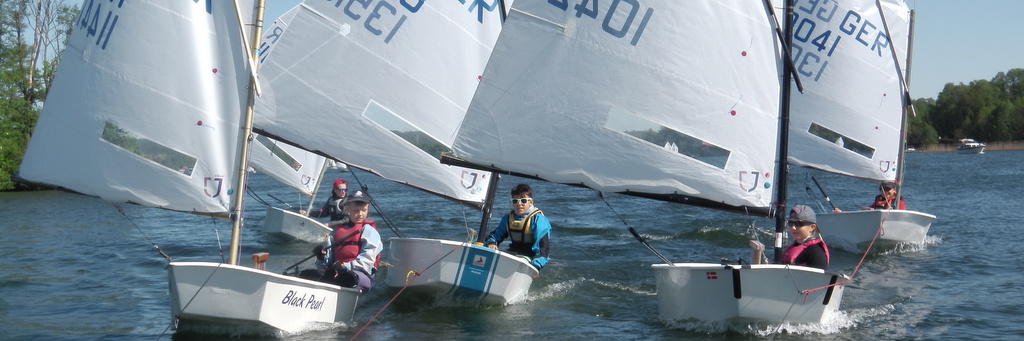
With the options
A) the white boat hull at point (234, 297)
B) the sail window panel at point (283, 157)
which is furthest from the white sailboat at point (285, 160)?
the white boat hull at point (234, 297)

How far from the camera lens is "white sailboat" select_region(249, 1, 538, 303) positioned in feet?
37.5

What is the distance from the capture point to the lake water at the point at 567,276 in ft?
30.4

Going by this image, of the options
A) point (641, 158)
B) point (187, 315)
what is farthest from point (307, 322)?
point (641, 158)

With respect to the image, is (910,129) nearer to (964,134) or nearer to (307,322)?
(964,134)

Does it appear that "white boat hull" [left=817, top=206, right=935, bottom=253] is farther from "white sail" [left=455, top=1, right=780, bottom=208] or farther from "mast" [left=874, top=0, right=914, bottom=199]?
"white sail" [left=455, top=1, right=780, bottom=208]

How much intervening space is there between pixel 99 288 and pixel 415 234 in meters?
6.65

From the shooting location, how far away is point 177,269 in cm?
757

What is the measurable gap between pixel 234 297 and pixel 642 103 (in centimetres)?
428

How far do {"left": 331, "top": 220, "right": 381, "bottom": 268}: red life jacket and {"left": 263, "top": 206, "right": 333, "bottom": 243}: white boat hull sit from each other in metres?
6.61

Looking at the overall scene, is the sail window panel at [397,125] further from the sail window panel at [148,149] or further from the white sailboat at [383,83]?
the sail window panel at [148,149]

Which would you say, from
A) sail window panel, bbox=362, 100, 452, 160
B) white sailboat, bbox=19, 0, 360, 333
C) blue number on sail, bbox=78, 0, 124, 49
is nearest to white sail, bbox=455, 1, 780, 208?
sail window panel, bbox=362, 100, 452, 160

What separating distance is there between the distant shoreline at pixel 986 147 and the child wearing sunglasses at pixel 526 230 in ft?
248

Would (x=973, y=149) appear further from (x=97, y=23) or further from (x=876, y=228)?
(x=97, y=23)

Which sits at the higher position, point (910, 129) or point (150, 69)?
point (910, 129)
